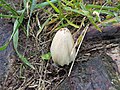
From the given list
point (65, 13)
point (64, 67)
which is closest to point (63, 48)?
point (64, 67)

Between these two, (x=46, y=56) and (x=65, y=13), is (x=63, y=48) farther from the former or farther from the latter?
(x=65, y=13)

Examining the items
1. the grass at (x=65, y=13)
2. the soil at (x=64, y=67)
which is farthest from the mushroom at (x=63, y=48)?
the grass at (x=65, y=13)

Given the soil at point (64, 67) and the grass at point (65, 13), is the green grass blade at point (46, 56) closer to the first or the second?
the soil at point (64, 67)

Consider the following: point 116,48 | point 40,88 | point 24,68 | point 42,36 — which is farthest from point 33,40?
point 116,48

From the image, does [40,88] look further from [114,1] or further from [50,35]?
[114,1]

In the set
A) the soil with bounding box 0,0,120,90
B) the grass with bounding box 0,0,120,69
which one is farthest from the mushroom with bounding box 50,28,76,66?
the grass with bounding box 0,0,120,69

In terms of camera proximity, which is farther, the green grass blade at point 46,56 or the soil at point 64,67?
the green grass blade at point 46,56

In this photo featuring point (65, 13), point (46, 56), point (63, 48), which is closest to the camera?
point (63, 48)
